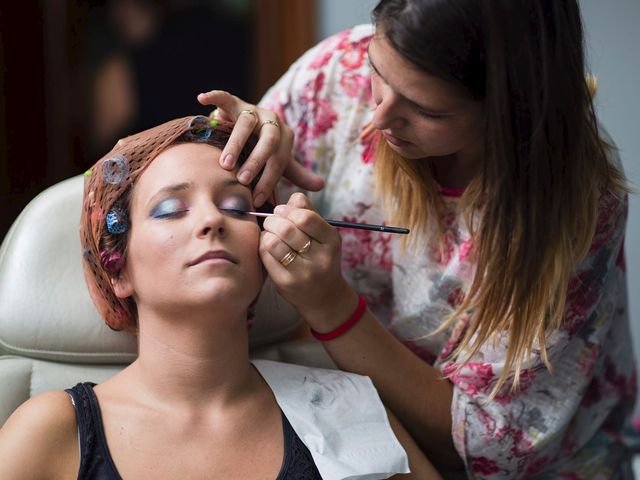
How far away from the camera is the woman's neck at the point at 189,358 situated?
1.50 m

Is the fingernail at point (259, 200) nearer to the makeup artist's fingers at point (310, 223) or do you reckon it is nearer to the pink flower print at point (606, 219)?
the makeup artist's fingers at point (310, 223)

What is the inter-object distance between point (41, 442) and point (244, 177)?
0.55 metres

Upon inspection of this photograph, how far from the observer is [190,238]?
1455mm

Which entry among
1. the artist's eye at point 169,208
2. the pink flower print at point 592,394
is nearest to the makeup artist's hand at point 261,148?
the artist's eye at point 169,208

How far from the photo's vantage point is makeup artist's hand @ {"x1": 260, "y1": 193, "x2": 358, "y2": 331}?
1.49 m

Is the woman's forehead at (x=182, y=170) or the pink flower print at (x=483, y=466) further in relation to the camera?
the pink flower print at (x=483, y=466)

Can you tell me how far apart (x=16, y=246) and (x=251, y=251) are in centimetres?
52

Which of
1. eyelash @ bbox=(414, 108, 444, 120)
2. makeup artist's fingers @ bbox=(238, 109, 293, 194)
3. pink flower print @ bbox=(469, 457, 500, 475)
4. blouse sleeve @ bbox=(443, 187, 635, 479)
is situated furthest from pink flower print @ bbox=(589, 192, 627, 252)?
makeup artist's fingers @ bbox=(238, 109, 293, 194)

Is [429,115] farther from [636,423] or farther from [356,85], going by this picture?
[636,423]

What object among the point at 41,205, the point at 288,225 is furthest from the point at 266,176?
the point at 41,205

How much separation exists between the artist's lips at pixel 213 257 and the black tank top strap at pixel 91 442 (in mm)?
298

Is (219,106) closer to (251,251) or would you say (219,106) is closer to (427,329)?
(251,251)

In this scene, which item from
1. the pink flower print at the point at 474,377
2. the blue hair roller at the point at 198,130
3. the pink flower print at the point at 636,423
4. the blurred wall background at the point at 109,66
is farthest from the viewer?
the pink flower print at the point at 636,423

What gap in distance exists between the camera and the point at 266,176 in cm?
161
